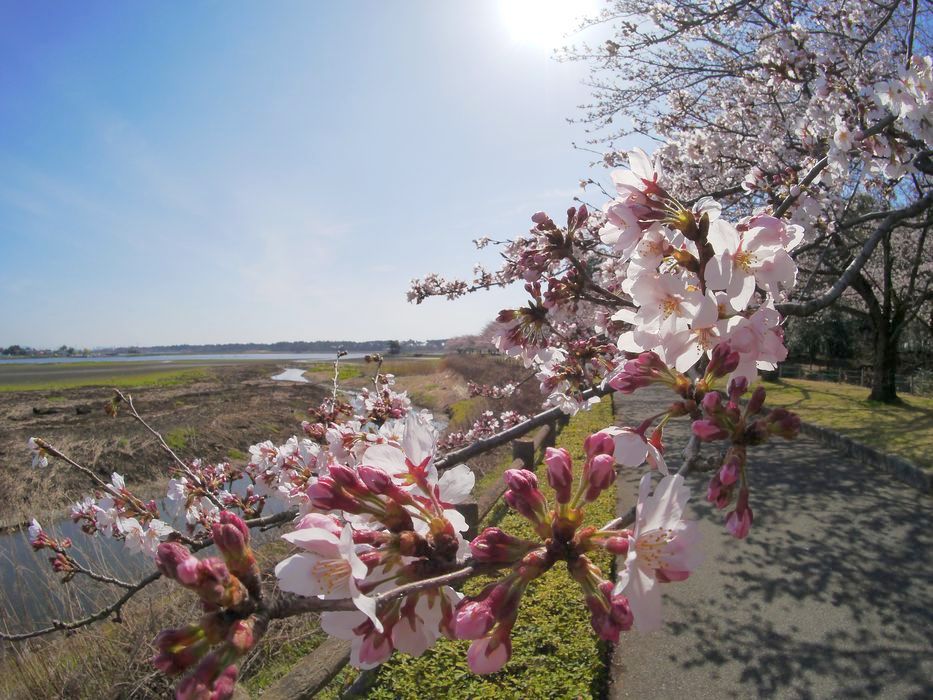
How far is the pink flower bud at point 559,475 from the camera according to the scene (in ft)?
2.80

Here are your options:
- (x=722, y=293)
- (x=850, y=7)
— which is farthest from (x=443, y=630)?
(x=850, y=7)

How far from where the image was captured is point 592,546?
86 centimetres

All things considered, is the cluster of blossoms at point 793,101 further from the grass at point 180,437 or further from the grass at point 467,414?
the grass at point 180,437

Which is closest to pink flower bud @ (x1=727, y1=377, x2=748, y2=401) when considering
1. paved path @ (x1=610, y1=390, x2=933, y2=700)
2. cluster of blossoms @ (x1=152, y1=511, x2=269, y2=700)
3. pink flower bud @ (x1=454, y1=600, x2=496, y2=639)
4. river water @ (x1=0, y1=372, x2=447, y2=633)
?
pink flower bud @ (x1=454, y1=600, x2=496, y2=639)

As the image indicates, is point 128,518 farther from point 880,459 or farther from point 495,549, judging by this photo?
point 880,459

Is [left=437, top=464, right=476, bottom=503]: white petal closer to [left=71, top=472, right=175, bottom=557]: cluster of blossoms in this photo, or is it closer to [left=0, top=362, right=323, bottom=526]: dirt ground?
[left=71, top=472, right=175, bottom=557]: cluster of blossoms

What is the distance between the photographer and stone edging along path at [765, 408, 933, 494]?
22.0 feet

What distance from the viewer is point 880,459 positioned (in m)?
7.81

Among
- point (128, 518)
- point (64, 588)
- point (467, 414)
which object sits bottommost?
point (64, 588)

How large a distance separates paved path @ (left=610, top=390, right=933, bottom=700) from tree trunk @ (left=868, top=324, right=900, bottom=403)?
7721 millimetres

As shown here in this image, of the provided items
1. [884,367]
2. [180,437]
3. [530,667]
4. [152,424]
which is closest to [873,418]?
[884,367]

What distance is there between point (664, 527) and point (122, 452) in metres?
17.7

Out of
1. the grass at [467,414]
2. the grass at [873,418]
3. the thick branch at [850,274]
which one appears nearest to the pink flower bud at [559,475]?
the thick branch at [850,274]

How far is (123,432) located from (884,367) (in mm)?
22270
